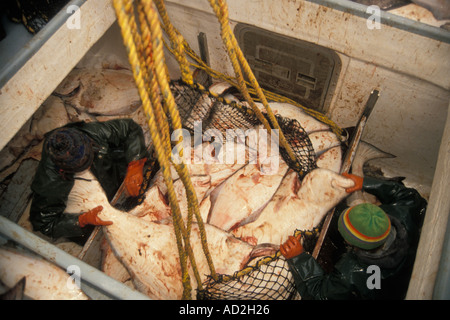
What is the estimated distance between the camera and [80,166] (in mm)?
2328

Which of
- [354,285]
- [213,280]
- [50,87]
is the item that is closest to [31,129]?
[50,87]

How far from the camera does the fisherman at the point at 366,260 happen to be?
1909mm

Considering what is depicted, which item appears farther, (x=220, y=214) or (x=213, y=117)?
(x=213, y=117)

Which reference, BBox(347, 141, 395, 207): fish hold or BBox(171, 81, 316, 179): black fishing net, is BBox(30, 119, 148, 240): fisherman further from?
BBox(347, 141, 395, 207): fish hold

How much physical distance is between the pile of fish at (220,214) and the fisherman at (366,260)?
0.29 m

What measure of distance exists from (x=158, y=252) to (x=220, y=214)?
0.60m

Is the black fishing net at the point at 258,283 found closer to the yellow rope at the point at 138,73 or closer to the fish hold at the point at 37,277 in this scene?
the fish hold at the point at 37,277

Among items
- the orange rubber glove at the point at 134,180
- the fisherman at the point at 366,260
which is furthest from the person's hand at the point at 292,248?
the orange rubber glove at the point at 134,180

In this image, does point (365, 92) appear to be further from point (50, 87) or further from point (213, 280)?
point (50, 87)

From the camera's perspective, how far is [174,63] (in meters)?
3.66

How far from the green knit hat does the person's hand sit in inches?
14.4

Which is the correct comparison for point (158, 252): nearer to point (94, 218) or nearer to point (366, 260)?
point (94, 218)

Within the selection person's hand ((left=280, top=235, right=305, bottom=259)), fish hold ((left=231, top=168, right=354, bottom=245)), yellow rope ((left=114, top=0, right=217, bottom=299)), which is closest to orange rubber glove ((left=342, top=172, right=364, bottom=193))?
fish hold ((left=231, top=168, right=354, bottom=245))

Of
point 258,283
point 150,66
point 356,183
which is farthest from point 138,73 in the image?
point 356,183
